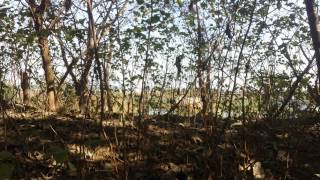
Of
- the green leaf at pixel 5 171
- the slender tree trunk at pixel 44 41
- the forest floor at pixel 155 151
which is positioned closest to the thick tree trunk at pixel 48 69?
the slender tree trunk at pixel 44 41

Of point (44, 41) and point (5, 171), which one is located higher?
point (44, 41)

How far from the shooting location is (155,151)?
449 cm

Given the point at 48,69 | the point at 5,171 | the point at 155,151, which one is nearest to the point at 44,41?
the point at 48,69

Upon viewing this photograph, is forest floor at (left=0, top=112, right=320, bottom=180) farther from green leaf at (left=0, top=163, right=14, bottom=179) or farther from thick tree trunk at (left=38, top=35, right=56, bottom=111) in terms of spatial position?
thick tree trunk at (left=38, top=35, right=56, bottom=111)

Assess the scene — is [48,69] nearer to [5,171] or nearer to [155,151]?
[155,151]

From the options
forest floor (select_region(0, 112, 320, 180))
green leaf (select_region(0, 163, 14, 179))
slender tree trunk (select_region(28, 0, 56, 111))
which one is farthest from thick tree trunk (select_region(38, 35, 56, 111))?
green leaf (select_region(0, 163, 14, 179))

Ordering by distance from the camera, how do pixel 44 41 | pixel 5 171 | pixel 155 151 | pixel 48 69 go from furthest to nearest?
pixel 48 69, pixel 44 41, pixel 155 151, pixel 5 171

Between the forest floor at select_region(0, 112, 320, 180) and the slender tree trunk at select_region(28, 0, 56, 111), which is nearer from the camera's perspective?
the forest floor at select_region(0, 112, 320, 180)

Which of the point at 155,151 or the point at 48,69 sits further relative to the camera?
the point at 48,69

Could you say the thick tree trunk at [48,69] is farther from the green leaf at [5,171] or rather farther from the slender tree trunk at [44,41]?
the green leaf at [5,171]

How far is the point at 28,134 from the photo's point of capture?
4.65m

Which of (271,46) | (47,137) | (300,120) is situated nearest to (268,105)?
(300,120)

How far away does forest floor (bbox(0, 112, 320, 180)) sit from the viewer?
395 centimetres

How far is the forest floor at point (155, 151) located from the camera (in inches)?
155
